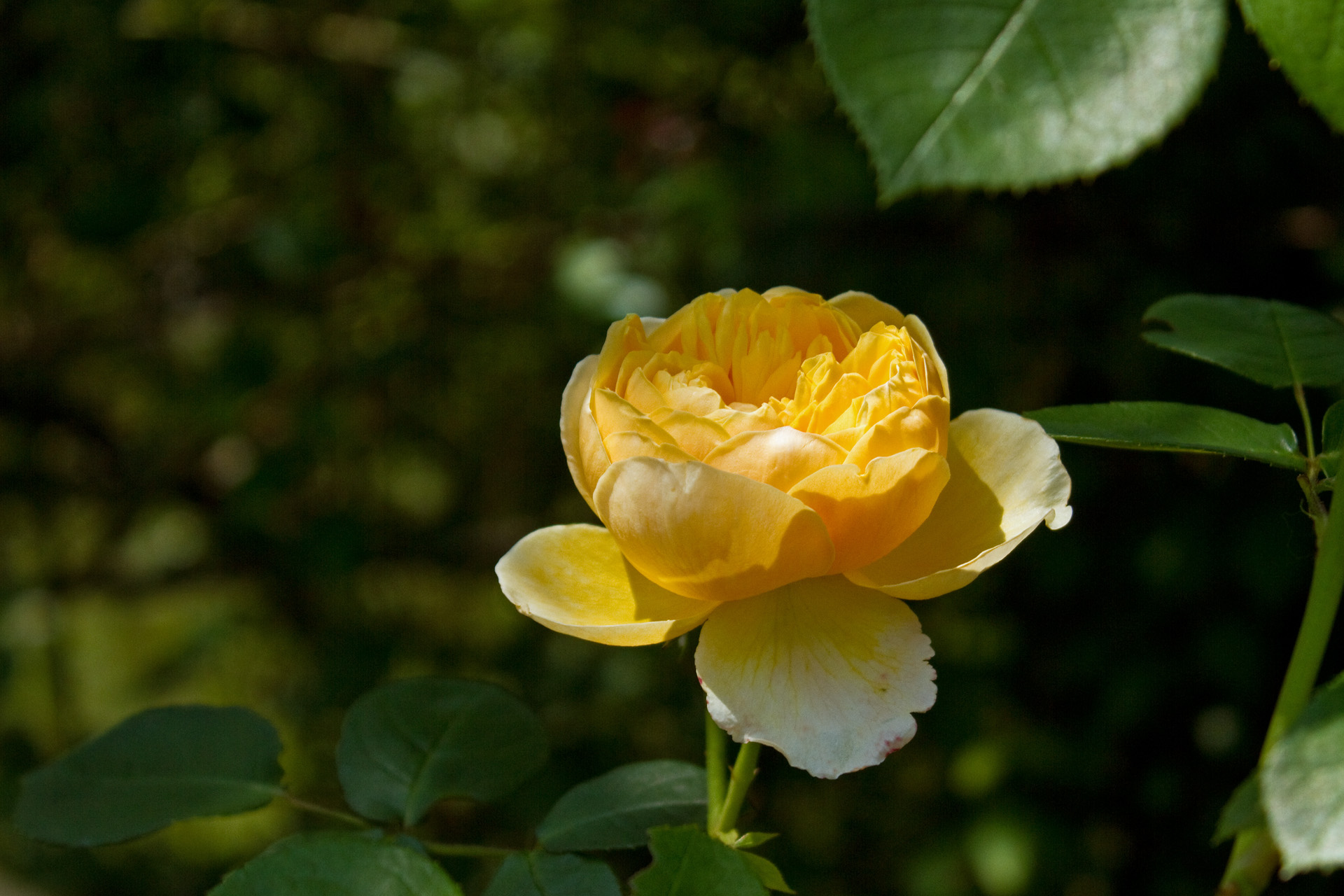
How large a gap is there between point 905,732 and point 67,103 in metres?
1.68

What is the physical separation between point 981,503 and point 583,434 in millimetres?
202

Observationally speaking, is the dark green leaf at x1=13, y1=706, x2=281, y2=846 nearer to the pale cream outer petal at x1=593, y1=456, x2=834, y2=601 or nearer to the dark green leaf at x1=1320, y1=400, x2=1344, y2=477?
the pale cream outer petal at x1=593, y1=456, x2=834, y2=601

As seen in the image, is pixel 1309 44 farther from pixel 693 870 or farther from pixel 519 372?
pixel 519 372

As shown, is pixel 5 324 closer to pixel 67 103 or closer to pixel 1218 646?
pixel 67 103

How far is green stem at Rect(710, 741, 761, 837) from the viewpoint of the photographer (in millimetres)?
513

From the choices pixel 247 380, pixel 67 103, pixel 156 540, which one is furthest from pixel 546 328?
pixel 156 540

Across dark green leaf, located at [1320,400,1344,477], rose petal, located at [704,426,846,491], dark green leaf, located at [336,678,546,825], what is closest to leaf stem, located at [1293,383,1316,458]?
dark green leaf, located at [1320,400,1344,477]

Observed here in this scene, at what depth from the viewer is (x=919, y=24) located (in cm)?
52

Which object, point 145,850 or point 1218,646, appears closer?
point 1218,646

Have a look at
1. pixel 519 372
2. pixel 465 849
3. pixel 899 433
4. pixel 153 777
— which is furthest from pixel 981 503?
pixel 519 372

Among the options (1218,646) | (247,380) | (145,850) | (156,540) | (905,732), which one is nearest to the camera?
(905,732)

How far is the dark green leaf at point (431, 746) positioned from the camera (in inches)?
25.0

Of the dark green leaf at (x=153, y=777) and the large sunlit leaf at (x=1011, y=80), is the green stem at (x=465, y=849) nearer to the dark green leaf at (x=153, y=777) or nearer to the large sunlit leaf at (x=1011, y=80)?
the dark green leaf at (x=153, y=777)

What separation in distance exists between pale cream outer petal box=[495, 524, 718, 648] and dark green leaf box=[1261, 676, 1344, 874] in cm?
25
